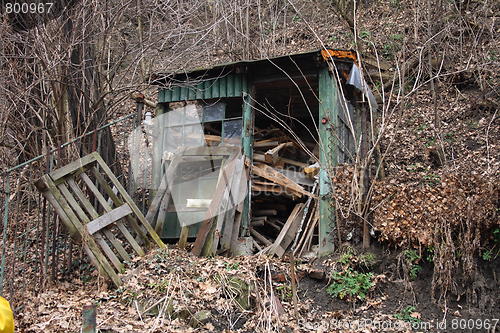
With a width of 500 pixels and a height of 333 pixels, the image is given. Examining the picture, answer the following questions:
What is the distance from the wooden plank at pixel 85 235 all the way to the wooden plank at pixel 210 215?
1480mm

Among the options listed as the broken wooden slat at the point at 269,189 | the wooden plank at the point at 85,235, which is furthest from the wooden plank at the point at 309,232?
the wooden plank at the point at 85,235

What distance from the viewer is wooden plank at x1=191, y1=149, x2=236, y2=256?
6.79 m

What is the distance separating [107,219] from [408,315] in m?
4.92

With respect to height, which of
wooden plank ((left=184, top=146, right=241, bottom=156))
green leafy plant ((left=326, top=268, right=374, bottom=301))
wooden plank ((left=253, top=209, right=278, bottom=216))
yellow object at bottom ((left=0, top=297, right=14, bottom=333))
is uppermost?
wooden plank ((left=184, top=146, right=241, bottom=156))

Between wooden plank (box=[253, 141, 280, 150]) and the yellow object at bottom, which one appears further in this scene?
wooden plank (box=[253, 141, 280, 150])

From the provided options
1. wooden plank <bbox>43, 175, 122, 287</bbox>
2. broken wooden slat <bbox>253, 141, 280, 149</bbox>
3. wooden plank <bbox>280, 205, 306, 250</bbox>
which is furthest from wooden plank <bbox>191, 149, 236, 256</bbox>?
broken wooden slat <bbox>253, 141, 280, 149</bbox>

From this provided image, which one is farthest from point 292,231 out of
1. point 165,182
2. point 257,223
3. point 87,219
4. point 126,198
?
point 87,219

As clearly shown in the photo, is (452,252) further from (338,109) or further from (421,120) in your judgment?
(421,120)

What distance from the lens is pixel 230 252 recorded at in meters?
7.43

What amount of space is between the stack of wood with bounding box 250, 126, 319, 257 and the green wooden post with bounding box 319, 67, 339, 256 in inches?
17.3

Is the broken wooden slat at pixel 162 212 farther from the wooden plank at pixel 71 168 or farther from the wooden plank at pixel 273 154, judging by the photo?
the wooden plank at pixel 273 154

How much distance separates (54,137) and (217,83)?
12.3 ft

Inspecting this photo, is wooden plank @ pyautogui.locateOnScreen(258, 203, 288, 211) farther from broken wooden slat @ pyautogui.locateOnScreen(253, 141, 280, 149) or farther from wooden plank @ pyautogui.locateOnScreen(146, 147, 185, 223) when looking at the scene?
wooden plank @ pyautogui.locateOnScreen(146, 147, 185, 223)

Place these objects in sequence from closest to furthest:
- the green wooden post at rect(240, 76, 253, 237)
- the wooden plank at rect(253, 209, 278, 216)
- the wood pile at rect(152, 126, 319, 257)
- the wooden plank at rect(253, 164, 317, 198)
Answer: the wood pile at rect(152, 126, 319, 257), the green wooden post at rect(240, 76, 253, 237), the wooden plank at rect(253, 164, 317, 198), the wooden plank at rect(253, 209, 278, 216)
